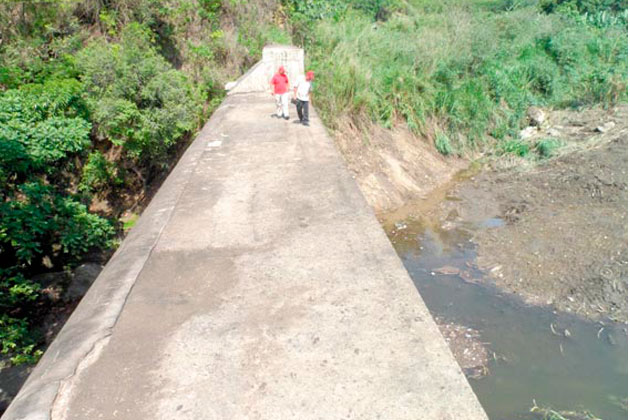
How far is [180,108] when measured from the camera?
8.60m

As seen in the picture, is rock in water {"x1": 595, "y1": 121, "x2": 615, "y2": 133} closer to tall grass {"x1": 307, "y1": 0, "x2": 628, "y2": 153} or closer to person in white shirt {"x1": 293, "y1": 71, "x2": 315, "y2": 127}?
tall grass {"x1": 307, "y1": 0, "x2": 628, "y2": 153}

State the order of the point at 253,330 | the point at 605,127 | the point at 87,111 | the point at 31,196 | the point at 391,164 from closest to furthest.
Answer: the point at 253,330, the point at 31,196, the point at 87,111, the point at 391,164, the point at 605,127

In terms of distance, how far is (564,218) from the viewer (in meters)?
8.71

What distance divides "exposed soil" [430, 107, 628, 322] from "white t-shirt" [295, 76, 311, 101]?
403 cm

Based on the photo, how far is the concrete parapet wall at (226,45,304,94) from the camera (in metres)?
9.59

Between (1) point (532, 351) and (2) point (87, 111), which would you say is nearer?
(1) point (532, 351)

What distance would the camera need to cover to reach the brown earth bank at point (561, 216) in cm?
682

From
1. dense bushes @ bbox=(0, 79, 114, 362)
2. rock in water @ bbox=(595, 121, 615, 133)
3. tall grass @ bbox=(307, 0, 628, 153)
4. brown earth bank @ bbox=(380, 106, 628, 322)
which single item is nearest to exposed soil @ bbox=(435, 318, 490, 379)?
brown earth bank @ bbox=(380, 106, 628, 322)

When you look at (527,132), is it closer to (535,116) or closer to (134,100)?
(535,116)

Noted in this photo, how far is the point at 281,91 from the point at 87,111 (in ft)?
10.7

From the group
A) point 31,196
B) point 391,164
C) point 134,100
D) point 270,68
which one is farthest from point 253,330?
point 391,164

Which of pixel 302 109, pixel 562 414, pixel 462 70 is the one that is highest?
pixel 302 109

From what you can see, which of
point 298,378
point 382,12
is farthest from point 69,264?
point 382,12

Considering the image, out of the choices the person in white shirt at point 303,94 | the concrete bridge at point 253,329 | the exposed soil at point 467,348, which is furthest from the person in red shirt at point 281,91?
the exposed soil at point 467,348
